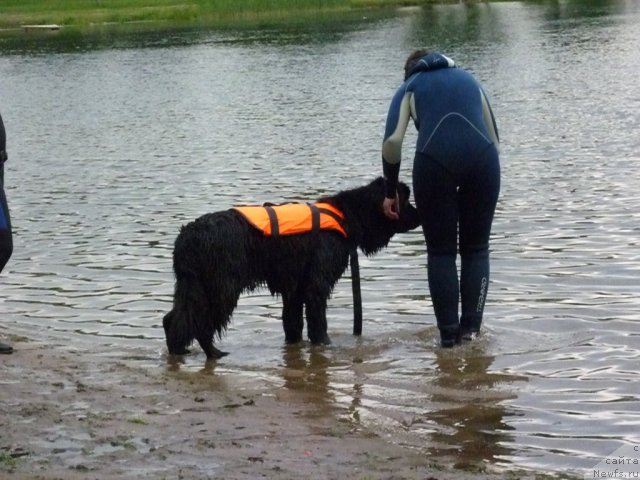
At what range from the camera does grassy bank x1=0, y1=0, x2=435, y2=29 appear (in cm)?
5553

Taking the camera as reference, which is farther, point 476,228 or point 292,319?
point 292,319

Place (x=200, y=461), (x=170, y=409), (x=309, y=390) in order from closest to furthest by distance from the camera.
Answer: (x=200, y=461)
(x=170, y=409)
(x=309, y=390)

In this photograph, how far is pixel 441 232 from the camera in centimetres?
768

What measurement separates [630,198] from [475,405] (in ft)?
23.1

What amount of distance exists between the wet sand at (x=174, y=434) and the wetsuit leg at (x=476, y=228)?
1589 mm

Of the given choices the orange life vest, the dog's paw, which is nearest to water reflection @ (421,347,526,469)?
the orange life vest

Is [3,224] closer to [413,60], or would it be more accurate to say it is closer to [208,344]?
[208,344]

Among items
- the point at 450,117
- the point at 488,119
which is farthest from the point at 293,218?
the point at 488,119

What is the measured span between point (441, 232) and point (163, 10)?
53640mm

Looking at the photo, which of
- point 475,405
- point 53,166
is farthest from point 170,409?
point 53,166

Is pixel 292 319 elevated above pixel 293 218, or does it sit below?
below

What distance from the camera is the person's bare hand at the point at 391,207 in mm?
8117

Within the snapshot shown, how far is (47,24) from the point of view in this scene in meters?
58.3

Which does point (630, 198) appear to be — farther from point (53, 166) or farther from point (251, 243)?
point (53, 166)
